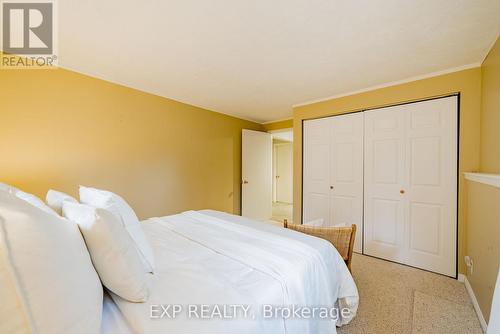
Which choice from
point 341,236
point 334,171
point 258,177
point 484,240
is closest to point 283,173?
point 258,177

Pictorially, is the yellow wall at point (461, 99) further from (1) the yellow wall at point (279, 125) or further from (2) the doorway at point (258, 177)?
(2) the doorway at point (258, 177)

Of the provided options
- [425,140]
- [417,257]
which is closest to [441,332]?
[417,257]

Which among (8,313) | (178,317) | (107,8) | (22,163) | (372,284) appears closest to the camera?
(8,313)

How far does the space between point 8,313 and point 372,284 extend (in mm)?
2594

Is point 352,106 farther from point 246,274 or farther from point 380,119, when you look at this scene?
point 246,274

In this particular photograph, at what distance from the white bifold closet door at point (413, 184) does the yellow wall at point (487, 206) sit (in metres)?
0.24

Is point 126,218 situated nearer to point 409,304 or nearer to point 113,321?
point 113,321

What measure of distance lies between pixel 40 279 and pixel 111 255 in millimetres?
229

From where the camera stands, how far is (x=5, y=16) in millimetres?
1490

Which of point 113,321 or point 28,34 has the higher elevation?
point 28,34

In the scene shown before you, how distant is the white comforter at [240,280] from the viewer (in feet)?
2.58

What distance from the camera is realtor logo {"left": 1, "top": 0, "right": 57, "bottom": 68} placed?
1442 mm

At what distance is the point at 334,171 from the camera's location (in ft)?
10.2

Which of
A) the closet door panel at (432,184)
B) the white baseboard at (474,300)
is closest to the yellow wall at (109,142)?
the closet door panel at (432,184)
